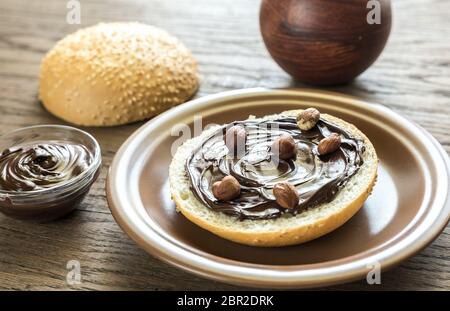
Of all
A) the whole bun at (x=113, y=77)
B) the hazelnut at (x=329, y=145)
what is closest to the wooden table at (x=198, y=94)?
the whole bun at (x=113, y=77)

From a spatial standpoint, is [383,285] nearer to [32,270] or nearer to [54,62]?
[32,270]

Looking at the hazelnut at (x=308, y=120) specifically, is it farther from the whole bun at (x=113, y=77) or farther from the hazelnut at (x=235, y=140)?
the whole bun at (x=113, y=77)

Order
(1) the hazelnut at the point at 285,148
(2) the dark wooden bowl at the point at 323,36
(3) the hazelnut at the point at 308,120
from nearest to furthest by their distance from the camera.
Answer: (1) the hazelnut at the point at 285,148
(3) the hazelnut at the point at 308,120
(2) the dark wooden bowl at the point at 323,36

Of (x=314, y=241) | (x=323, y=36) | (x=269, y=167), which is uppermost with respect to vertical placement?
(x=323, y=36)

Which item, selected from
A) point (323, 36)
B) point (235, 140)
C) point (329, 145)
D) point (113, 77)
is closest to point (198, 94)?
point (113, 77)

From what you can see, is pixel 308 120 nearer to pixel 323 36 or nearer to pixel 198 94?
pixel 323 36

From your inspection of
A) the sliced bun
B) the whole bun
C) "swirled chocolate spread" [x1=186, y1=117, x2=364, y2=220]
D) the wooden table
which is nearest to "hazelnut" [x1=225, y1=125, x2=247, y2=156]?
"swirled chocolate spread" [x1=186, y1=117, x2=364, y2=220]

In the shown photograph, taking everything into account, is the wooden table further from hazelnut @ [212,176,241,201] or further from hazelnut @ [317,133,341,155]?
hazelnut @ [317,133,341,155]
